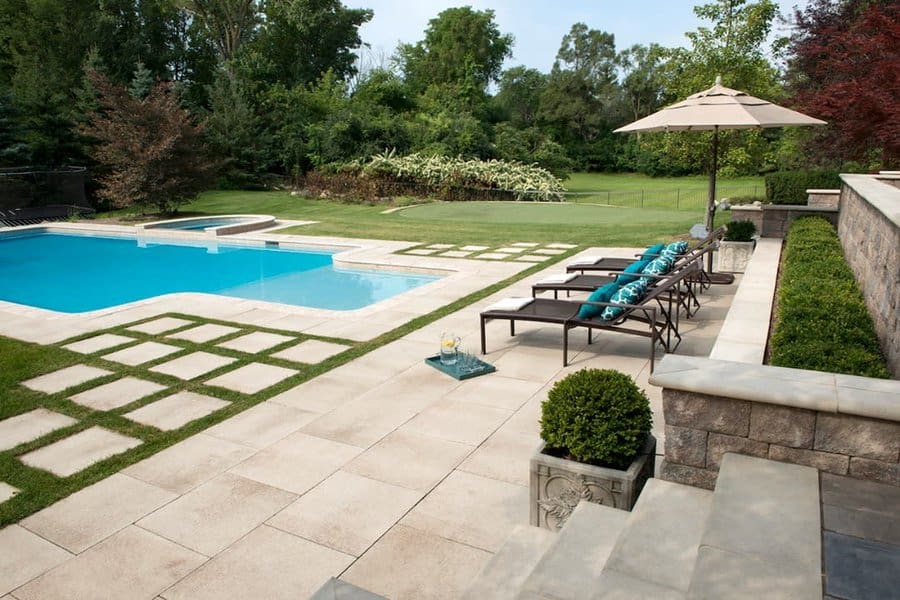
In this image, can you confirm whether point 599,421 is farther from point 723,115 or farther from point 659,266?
point 723,115

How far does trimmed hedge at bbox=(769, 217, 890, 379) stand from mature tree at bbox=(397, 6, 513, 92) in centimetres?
4879

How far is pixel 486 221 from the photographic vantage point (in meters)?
17.8

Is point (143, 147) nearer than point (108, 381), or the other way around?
point (108, 381)

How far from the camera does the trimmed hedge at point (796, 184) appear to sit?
11.4 meters

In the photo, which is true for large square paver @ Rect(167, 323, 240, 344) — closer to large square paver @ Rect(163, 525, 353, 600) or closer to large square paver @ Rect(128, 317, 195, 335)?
large square paver @ Rect(128, 317, 195, 335)

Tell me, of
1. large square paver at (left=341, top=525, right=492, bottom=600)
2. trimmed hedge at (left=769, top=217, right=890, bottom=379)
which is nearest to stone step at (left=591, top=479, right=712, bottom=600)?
large square paver at (left=341, top=525, right=492, bottom=600)

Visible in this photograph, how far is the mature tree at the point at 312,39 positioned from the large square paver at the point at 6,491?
128ft

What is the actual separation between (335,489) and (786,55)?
1746cm

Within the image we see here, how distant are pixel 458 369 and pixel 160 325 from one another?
14.3ft

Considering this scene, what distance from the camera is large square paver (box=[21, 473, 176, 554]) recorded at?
3.61 metres

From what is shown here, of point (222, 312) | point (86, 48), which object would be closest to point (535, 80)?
point (86, 48)

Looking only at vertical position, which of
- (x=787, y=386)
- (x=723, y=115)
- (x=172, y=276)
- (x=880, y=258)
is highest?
(x=723, y=115)

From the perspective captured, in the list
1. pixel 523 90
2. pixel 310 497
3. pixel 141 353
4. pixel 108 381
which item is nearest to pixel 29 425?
pixel 108 381

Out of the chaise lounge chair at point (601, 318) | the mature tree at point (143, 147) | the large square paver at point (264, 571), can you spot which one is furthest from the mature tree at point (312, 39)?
the large square paver at point (264, 571)
